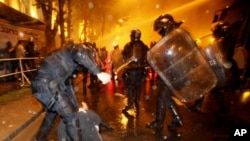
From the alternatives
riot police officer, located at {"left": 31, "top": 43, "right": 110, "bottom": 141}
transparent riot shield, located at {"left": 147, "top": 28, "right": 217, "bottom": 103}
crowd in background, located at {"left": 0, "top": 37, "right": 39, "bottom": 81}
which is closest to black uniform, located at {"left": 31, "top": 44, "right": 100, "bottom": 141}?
riot police officer, located at {"left": 31, "top": 43, "right": 110, "bottom": 141}

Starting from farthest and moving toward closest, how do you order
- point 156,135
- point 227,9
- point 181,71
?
point 227,9, point 156,135, point 181,71

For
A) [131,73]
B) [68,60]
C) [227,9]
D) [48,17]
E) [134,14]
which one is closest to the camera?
[68,60]

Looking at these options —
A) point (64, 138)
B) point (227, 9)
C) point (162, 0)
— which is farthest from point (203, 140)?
point (162, 0)

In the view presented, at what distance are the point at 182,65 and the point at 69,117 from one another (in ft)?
7.35

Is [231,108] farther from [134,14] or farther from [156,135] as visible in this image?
[134,14]

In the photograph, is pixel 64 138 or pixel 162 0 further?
pixel 162 0

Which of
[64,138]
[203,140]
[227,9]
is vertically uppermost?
[227,9]

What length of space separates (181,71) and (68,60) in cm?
207

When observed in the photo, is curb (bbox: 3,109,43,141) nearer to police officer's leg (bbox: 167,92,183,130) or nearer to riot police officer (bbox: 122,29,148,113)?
riot police officer (bbox: 122,29,148,113)

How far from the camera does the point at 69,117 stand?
3.84 meters

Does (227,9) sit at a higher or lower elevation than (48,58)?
higher

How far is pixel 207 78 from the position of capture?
4992mm

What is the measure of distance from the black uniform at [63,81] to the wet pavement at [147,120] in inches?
54.3

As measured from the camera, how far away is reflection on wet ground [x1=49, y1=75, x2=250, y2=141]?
207 inches
